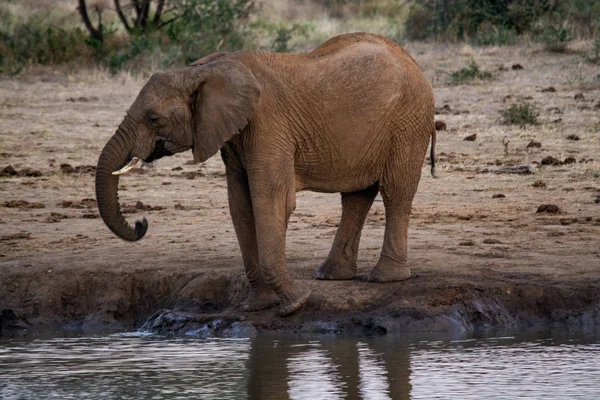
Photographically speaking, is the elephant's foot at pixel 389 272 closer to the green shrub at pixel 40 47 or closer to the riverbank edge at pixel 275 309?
the riverbank edge at pixel 275 309

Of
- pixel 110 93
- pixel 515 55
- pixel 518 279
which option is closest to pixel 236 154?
pixel 518 279

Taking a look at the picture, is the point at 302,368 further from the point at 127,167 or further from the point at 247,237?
the point at 127,167

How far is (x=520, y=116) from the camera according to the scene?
14.0 m

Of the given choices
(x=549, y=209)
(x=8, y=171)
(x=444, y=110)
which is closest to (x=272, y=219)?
(x=549, y=209)

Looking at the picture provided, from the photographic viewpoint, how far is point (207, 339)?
746 cm

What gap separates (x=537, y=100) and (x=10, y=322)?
8801 mm

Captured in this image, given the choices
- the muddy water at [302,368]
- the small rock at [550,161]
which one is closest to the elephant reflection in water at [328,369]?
the muddy water at [302,368]

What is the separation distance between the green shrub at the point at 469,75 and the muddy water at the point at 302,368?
9.49 m

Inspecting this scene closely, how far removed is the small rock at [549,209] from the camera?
10.3 metres

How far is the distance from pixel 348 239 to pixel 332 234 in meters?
1.69

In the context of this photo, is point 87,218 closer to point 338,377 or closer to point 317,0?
point 338,377

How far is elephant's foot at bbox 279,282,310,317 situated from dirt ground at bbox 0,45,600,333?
0.09m

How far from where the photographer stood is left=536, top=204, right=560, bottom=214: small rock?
10.3 meters

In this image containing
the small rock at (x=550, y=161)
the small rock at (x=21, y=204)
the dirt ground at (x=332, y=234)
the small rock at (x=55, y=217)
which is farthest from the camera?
the small rock at (x=550, y=161)
